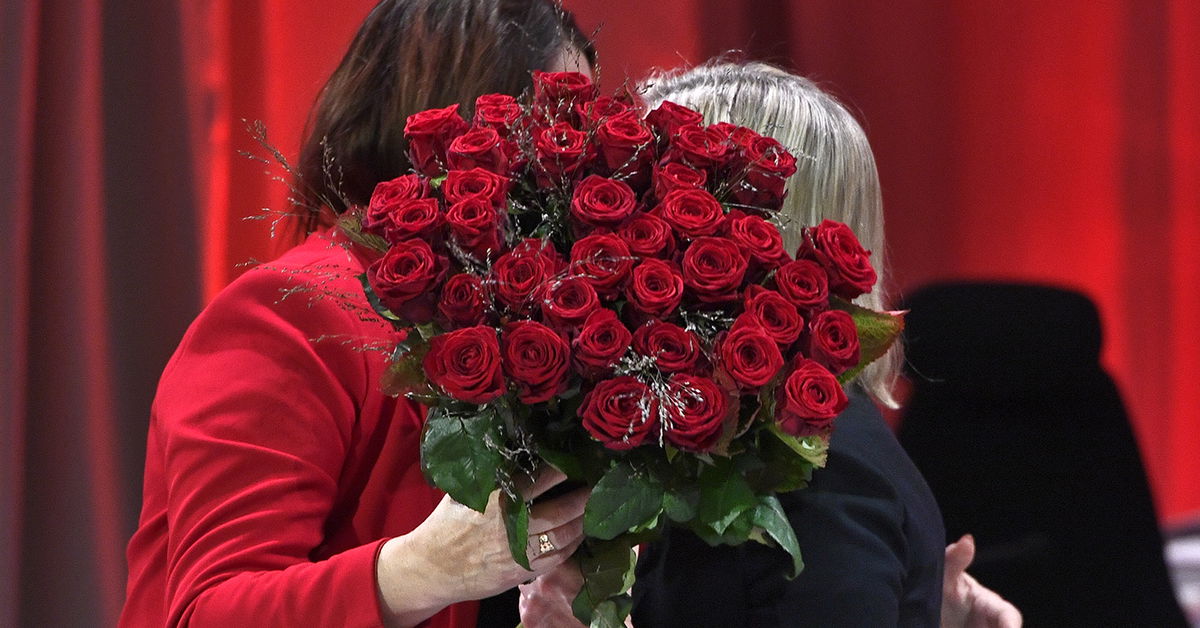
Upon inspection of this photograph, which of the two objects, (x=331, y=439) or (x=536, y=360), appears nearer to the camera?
(x=536, y=360)

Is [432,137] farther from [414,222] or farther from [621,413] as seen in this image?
[621,413]

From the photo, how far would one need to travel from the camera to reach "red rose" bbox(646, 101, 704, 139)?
3.26 feet

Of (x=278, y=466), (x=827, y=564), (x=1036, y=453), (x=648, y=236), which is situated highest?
(x=648, y=236)

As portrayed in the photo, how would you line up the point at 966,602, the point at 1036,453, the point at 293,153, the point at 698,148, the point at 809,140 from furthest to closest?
the point at 1036,453 → the point at 293,153 → the point at 966,602 → the point at 809,140 → the point at 698,148

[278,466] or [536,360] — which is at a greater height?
[536,360]

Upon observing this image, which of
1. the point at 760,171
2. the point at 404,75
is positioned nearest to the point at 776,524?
the point at 760,171

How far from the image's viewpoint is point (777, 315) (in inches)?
35.3

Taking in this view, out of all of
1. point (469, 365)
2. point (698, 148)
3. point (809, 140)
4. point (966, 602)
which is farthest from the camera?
point (966, 602)

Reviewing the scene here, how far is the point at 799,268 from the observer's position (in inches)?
36.5

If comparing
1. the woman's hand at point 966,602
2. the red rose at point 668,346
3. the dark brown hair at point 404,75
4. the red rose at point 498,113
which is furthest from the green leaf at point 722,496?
the woman's hand at point 966,602

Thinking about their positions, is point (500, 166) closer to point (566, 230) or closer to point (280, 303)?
point (566, 230)

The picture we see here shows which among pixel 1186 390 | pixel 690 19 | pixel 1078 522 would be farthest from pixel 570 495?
pixel 1186 390

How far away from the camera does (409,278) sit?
874 millimetres

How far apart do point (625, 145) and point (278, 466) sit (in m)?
0.41
